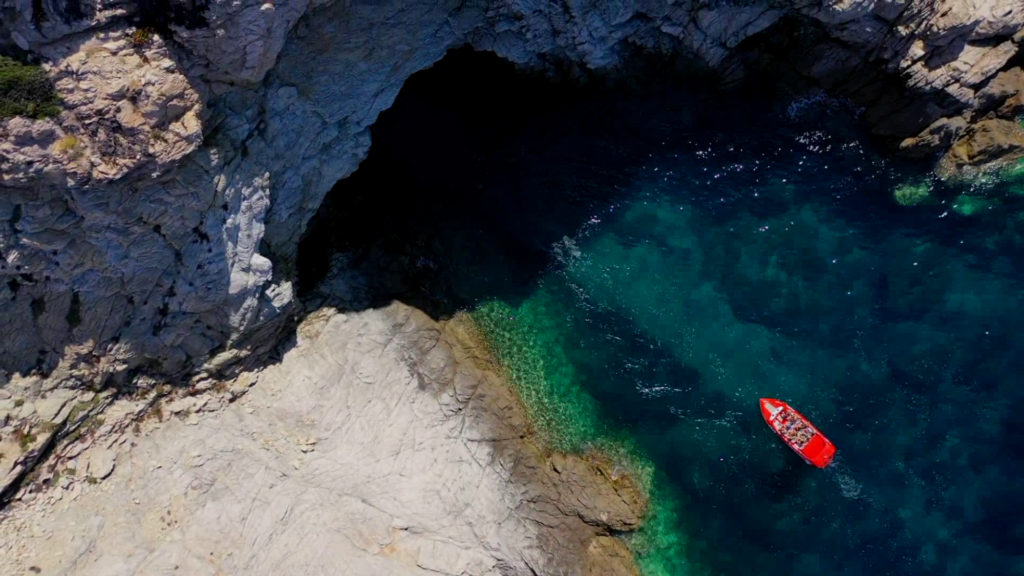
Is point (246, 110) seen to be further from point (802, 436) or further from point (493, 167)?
point (802, 436)

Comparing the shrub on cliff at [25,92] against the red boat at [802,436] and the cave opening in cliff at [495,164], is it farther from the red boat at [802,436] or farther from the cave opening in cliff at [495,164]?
the red boat at [802,436]

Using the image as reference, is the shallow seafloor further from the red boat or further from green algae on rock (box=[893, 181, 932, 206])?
the red boat

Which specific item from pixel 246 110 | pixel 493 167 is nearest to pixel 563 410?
pixel 493 167

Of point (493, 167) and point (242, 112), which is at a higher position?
point (242, 112)

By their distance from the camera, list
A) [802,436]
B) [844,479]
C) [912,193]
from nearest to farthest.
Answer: [802,436]
[844,479]
[912,193]

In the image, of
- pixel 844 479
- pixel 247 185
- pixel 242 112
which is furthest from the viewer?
pixel 844 479

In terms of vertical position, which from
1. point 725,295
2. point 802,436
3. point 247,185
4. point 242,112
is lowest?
point 802,436
